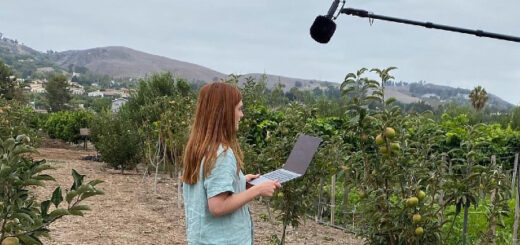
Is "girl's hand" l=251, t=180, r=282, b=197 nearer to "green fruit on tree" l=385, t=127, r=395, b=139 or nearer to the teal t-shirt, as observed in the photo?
the teal t-shirt

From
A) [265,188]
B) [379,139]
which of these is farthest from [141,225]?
[265,188]

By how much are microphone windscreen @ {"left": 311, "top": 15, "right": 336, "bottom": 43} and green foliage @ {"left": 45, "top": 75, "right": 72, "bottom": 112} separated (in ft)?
146

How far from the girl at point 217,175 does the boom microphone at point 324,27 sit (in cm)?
103

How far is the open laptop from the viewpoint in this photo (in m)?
2.21

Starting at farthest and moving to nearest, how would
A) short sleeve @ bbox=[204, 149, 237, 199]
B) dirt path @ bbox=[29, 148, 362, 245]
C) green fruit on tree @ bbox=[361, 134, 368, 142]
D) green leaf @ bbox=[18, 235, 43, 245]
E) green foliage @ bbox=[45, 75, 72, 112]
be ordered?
green foliage @ bbox=[45, 75, 72, 112] < dirt path @ bbox=[29, 148, 362, 245] < green fruit on tree @ bbox=[361, 134, 368, 142] < short sleeve @ bbox=[204, 149, 237, 199] < green leaf @ bbox=[18, 235, 43, 245]

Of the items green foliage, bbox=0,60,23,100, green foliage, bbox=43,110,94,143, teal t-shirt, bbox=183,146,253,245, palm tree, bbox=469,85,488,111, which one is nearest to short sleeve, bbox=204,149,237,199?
teal t-shirt, bbox=183,146,253,245

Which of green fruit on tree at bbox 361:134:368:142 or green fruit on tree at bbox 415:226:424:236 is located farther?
green fruit on tree at bbox 361:134:368:142

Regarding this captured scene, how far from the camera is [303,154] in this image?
2.26 meters

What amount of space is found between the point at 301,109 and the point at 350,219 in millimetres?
3349

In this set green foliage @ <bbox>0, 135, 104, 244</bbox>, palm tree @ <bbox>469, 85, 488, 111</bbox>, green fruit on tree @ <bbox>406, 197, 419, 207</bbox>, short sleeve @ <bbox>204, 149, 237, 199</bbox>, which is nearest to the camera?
green foliage @ <bbox>0, 135, 104, 244</bbox>

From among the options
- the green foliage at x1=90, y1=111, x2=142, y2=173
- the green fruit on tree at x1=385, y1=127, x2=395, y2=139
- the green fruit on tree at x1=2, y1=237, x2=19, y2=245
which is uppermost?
the green fruit on tree at x1=385, y1=127, x2=395, y2=139

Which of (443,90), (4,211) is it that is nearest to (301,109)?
(4,211)

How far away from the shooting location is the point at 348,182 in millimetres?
3672

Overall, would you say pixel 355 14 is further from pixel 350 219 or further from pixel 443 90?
pixel 443 90
